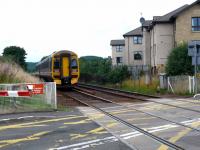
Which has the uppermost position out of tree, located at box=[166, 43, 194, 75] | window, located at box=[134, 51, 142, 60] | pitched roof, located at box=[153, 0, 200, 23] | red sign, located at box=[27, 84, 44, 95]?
pitched roof, located at box=[153, 0, 200, 23]

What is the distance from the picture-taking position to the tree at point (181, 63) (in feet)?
134

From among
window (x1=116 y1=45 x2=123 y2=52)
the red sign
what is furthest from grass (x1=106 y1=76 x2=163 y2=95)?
window (x1=116 y1=45 x2=123 y2=52)

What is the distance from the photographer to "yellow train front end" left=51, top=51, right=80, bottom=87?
43406 millimetres

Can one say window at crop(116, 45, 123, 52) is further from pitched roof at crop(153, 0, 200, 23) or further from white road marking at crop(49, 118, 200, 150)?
white road marking at crop(49, 118, 200, 150)

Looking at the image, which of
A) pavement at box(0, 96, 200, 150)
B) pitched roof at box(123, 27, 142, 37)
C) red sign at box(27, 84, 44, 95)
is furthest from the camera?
pitched roof at box(123, 27, 142, 37)

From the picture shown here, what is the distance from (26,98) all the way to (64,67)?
22697 millimetres

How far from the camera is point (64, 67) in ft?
144

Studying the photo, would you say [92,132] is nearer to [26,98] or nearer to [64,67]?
[26,98]

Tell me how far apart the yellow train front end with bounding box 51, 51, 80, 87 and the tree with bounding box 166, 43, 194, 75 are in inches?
321

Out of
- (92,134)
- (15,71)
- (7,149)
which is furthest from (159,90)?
(7,149)

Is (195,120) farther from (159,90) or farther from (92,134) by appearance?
(159,90)

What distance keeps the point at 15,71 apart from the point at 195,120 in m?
16.2

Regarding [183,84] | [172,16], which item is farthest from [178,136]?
[172,16]

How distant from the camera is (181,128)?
545 inches
